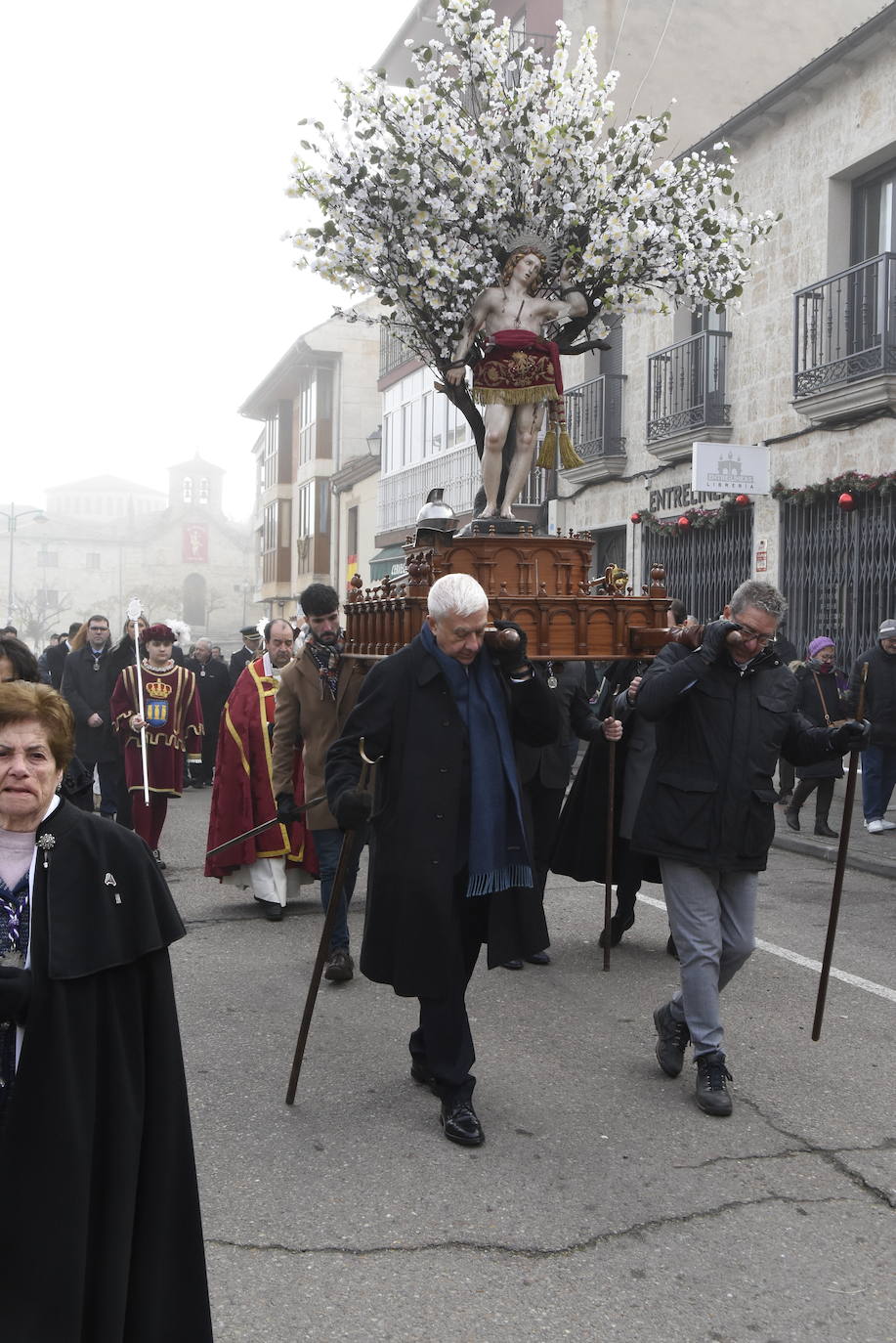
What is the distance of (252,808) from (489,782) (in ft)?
12.7

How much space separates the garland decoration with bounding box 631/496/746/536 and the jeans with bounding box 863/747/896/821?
239 inches

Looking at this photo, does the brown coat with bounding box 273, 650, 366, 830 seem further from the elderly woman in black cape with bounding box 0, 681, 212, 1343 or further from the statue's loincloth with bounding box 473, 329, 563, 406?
the elderly woman in black cape with bounding box 0, 681, 212, 1343

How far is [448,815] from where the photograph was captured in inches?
173

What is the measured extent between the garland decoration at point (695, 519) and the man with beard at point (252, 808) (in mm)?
10153

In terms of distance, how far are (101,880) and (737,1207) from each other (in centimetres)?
237

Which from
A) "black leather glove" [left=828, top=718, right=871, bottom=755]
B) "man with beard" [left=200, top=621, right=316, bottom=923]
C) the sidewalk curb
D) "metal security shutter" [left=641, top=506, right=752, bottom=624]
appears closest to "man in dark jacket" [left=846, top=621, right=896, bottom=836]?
the sidewalk curb

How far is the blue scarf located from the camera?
4.41 meters

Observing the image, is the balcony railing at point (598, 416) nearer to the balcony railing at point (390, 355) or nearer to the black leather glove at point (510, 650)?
the balcony railing at point (390, 355)

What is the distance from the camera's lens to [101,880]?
250 cm

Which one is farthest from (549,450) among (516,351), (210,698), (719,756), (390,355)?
(390,355)

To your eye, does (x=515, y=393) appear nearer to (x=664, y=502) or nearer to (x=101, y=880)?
(x=101, y=880)

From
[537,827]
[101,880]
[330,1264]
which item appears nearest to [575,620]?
[537,827]

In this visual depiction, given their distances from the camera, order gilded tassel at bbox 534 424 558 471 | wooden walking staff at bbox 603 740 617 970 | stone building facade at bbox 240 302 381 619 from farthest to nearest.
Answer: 1. stone building facade at bbox 240 302 381 619
2. gilded tassel at bbox 534 424 558 471
3. wooden walking staff at bbox 603 740 617 970

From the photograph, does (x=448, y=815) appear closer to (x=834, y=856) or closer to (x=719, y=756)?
(x=719, y=756)
